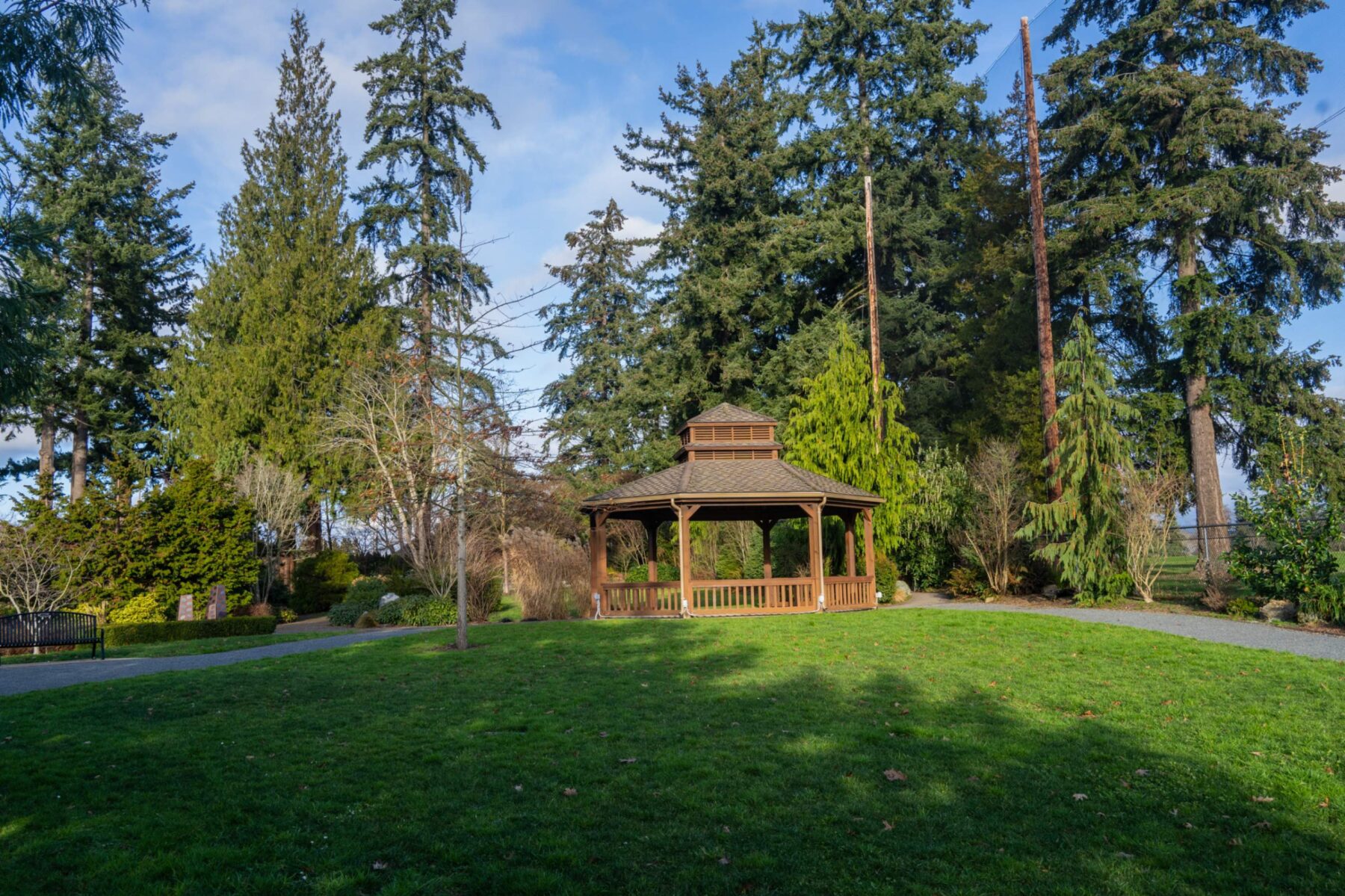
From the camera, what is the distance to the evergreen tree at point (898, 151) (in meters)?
32.8

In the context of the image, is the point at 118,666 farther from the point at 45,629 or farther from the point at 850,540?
the point at 850,540

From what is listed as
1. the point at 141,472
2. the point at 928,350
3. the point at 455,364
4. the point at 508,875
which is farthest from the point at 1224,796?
the point at 141,472

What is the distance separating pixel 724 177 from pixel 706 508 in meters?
16.1

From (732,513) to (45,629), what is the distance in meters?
14.3

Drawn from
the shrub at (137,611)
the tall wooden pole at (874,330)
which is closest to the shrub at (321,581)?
the shrub at (137,611)

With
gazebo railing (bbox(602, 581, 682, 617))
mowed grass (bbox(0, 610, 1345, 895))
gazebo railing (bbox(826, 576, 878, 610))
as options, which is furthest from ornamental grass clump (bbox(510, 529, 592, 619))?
mowed grass (bbox(0, 610, 1345, 895))

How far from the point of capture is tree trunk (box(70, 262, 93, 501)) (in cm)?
3200

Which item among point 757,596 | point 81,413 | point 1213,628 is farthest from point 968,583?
point 81,413

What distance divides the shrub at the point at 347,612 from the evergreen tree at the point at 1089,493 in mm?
15589

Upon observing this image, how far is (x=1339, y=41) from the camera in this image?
19.3m

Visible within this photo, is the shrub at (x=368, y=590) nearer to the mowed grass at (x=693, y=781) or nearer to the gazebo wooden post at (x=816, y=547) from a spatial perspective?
the gazebo wooden post at (x=816, y=547)

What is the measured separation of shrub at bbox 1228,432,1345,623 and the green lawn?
17069mm

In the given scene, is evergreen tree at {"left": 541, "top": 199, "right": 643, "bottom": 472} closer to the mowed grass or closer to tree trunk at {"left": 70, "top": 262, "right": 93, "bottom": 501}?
tree trunk at {"left": 70, "top": 262, "right": 93, "bottom": 501}

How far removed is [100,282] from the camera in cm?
3306
